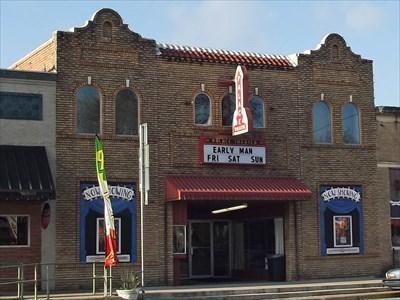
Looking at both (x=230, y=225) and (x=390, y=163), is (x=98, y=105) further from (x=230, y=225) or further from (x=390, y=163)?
(x=390, y=163)

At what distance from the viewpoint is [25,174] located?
23188 millimetres

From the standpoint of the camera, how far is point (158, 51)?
2630cm

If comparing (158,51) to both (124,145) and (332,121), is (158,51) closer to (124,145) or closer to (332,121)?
(124,145)

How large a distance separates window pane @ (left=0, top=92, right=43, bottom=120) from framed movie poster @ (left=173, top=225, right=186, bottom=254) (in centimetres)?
578

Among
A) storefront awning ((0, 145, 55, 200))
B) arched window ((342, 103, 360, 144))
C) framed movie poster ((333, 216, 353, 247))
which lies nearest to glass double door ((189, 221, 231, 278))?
framed movie poster ((333, 216, 353, 247))

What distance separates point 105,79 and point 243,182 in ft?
19.0

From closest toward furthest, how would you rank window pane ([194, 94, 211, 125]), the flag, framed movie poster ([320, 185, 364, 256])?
the flag < window pane ([194, 94, 211, 125]) < framed movie poster ([320, 185, 364, 256])

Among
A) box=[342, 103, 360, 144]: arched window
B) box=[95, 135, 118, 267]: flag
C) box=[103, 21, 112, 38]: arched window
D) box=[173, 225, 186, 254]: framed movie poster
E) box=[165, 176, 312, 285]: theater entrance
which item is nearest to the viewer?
box=[95, 135, 118, 267]: flag

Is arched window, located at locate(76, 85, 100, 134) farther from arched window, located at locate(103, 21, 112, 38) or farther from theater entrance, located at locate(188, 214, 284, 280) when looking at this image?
theater entrance, located at locate(188, 214, 284, 280)

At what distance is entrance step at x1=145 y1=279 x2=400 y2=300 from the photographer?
22562mm

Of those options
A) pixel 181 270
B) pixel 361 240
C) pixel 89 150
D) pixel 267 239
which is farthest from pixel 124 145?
pixel 361 240

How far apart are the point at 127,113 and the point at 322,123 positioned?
760cm

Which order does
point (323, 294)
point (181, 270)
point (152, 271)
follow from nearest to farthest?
point (323, 294), point (152, 271), point (181, 270)

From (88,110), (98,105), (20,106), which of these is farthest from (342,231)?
(20,106)
